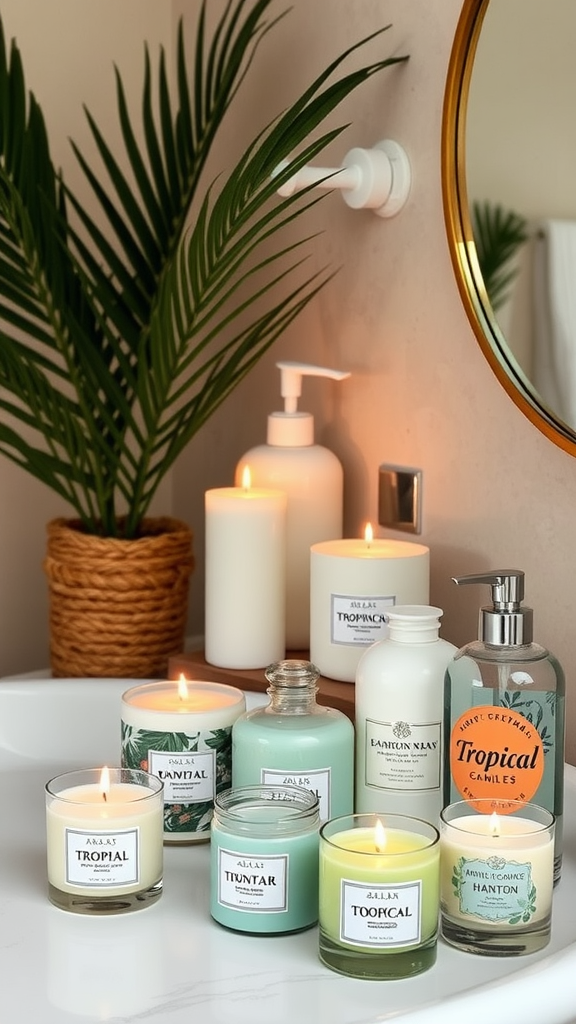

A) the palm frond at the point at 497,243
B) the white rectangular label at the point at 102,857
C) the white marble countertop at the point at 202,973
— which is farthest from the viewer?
the palm frond at the point at 497,243

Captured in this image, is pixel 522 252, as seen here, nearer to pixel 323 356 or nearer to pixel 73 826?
Answer: pixel 323 356

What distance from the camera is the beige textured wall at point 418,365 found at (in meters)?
1.06

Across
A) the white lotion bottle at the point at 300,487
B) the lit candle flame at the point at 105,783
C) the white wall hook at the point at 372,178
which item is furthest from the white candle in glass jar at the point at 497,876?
the white wall hook at the point at 372,178

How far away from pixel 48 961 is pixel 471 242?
672mm

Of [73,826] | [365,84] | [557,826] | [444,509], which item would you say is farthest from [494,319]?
[73,826]

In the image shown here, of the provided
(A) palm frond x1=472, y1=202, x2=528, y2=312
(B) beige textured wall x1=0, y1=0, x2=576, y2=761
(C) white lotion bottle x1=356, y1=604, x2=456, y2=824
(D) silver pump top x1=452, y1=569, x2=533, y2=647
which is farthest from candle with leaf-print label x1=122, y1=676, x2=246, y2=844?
(A) palm frond x1=472, y1=202, x2=528, y2=312

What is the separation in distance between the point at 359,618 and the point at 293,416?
0.82 ft

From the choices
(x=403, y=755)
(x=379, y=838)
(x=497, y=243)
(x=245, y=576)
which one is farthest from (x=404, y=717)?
(x=497, y=243)

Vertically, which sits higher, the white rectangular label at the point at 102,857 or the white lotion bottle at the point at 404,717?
the white lotion bottle at the point at 404,717

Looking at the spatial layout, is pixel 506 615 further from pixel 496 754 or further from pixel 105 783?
pixel 105 783

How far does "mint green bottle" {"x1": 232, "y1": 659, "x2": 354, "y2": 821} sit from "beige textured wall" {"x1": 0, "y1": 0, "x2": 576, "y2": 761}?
272 millimetres

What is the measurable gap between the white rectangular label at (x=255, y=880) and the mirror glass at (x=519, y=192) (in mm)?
418

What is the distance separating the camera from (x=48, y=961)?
28.5 inches

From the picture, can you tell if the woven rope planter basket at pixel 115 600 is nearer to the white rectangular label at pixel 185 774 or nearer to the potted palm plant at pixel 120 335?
the potted palm plant at pixel 120 335
